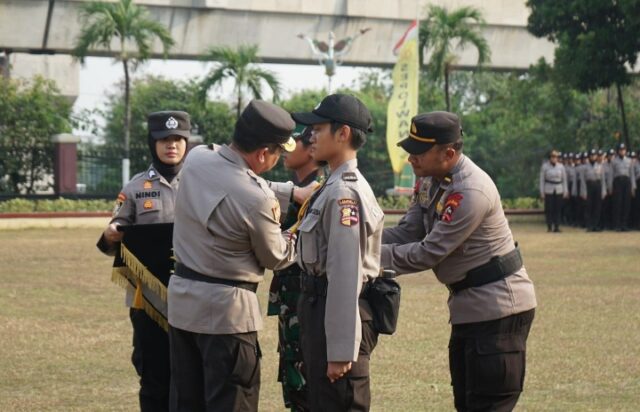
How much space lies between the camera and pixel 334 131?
531 centimetres

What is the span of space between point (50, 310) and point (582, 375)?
6.17 m

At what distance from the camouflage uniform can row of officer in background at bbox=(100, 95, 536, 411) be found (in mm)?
506

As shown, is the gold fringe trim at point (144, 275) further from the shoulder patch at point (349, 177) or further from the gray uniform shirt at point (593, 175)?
the gray uniform shirt at point (593, 175)

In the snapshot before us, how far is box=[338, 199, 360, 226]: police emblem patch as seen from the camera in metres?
5.15

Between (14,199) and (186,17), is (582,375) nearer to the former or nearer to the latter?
(14,199)

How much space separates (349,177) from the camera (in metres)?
5.26

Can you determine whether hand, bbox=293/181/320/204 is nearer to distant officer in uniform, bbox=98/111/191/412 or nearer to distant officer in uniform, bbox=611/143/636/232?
distant officer in uniform, bbox=98/111/191/412

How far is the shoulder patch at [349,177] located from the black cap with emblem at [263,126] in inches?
14.5

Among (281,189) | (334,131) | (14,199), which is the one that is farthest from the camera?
(14,199)

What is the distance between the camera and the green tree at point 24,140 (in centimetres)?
3319

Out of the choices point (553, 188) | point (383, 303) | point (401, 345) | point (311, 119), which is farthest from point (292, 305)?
point (553, 188)

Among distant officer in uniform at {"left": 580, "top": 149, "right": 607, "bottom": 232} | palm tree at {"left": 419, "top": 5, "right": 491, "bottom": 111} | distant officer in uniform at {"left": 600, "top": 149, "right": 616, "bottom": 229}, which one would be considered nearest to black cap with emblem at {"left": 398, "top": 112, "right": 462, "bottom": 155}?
distant officer in uniform at {"left": 580, "top": 149, "right": 607, "bottom": 232}

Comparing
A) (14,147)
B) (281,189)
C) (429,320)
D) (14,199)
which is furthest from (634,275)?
(14,147)

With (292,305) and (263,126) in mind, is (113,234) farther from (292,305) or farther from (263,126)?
(263,126)
